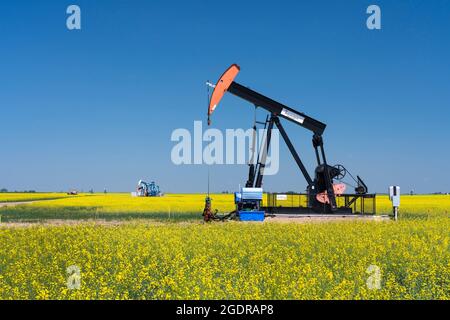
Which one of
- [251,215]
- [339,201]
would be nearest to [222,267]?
[251,215]

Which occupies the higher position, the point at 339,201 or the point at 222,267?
the point at 339,201

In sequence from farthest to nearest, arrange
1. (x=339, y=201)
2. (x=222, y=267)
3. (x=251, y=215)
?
(x=339, y=201), (x=251, y=215), (x=222, y=267)

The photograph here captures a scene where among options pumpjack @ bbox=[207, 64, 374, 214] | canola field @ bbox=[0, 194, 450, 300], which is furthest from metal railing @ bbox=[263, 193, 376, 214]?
canola field @ bbox=[0, 194, 450, 300]

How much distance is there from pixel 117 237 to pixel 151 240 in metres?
1.52

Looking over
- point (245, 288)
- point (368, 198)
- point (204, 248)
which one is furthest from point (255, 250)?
point (368, 198)

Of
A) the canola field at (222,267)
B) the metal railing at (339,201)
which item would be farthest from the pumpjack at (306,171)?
the canola field at (222,267)

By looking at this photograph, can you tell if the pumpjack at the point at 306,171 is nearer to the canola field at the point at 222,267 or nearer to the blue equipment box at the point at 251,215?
the blue equipment box at the point at 251,215

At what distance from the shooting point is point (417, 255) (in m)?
10.7

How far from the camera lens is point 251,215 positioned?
77.7ft

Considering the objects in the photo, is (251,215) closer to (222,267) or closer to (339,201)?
(339,201)

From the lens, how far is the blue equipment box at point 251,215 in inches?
930
